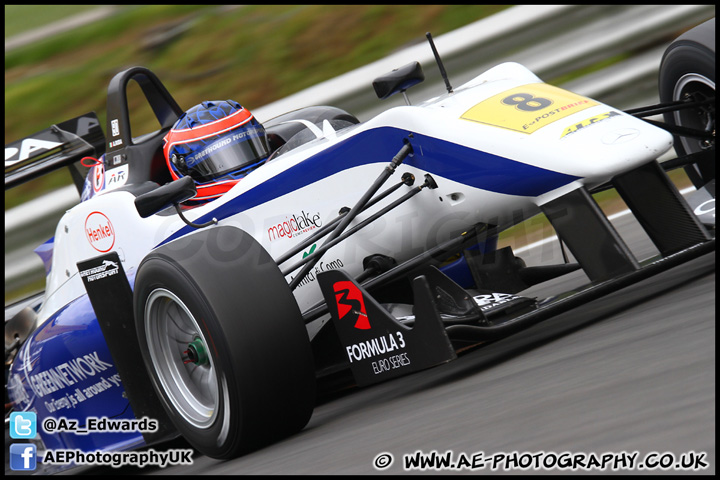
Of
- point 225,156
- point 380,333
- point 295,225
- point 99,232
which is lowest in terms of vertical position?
point 380,333

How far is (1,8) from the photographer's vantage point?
629cm

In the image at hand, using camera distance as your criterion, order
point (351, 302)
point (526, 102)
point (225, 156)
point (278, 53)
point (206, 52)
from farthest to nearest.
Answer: point (206, 52) → point (278, 53) → point (225, 156) → point (526, 102) → point (351, 302)

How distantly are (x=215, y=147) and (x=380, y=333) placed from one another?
1.66 m

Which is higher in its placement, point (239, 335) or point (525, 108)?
point (525, 108)

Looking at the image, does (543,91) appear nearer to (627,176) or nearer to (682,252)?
(627,176)

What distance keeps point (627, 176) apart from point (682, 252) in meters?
0.38

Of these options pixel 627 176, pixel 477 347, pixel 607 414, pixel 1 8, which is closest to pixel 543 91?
pixel 627 176

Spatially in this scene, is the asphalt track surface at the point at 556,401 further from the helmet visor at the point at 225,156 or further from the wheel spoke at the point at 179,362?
the helmet visor at the point at 225,156

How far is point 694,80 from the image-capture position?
15.4ft

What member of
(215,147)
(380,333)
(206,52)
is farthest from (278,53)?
(380,333)

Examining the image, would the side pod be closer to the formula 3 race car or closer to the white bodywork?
the formula 3 race car

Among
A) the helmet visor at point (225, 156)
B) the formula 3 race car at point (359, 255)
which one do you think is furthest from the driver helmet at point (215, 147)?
the formula 3 race car at point (359, 255)

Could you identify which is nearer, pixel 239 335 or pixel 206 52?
pixel 239 335

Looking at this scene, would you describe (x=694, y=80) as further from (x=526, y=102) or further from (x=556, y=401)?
(x=556, y=401)
